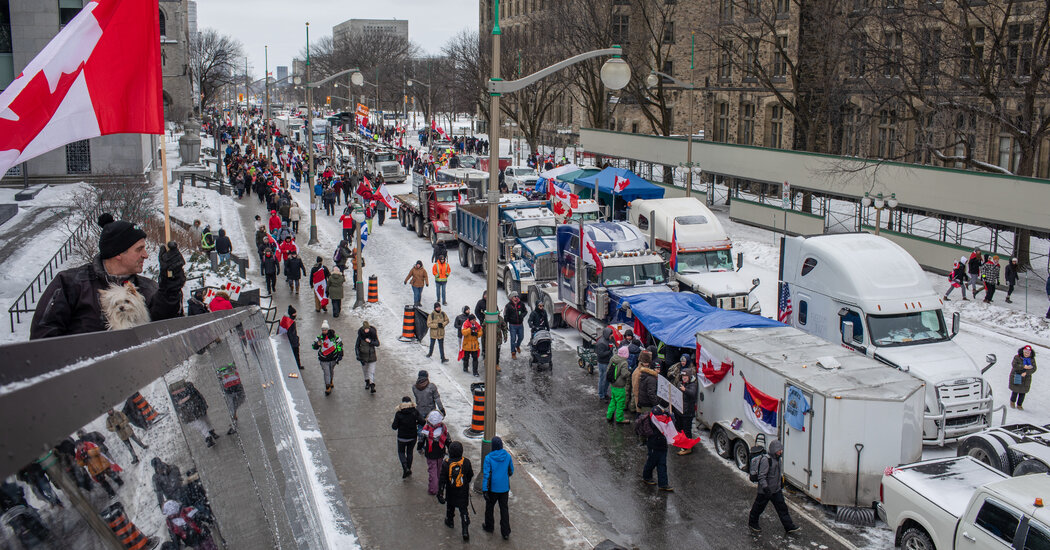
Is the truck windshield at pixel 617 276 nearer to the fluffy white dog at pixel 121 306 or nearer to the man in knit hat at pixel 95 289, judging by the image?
the man in knit hat at pixel 95 289

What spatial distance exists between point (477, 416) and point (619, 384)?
9.19ft

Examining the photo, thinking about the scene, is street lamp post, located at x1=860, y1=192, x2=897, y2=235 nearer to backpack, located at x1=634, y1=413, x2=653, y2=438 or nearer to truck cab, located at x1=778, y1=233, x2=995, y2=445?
truck cab, located at x1=778, y1=233, x2=995, y2=445

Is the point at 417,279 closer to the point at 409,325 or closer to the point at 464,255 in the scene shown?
the point at 409,325

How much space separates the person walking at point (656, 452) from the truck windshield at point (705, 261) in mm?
10961

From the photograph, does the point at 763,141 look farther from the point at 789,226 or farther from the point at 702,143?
the point at 789,226

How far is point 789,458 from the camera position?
44.2 feet

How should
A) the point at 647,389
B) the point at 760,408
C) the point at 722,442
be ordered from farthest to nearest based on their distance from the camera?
1. the point at 647,389
2. the point at 722,442
3. the point at 760,408

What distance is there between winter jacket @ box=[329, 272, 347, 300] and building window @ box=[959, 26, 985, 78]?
21.5 meters

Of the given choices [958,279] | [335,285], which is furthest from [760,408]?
[958,279]

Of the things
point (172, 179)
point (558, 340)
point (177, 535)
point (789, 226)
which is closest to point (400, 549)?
point (177, 535)

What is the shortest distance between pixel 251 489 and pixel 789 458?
36.3 ft

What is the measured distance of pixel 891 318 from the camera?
16.6 m

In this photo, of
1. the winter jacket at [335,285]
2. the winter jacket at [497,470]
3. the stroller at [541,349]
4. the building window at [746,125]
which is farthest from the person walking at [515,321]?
the building window at [746,125]

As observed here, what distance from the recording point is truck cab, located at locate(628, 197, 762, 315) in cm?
2223
